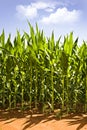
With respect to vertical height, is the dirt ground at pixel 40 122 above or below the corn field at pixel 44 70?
below

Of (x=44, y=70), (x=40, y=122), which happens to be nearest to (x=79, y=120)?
(x=40, y=122)

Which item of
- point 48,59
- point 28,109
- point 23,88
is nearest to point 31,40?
point 48,59

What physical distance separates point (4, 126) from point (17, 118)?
0.46 metres

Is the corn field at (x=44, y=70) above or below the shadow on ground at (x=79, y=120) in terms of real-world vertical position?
above

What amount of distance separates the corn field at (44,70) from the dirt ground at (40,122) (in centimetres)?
29

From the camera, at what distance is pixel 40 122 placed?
5035 mm

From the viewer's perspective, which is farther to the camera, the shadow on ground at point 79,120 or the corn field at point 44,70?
the corn field at point 44,70

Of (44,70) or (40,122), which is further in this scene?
(44,70)

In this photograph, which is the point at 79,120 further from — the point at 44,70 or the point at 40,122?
the point at 44,70

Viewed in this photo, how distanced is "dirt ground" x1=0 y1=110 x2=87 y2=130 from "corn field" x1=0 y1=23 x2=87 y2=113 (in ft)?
0.95

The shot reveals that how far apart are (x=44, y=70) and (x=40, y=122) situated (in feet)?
3.11

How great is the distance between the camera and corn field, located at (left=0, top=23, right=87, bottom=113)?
5426mm

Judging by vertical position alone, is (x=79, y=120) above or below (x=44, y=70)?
below

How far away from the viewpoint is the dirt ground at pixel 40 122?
4.79 meters
